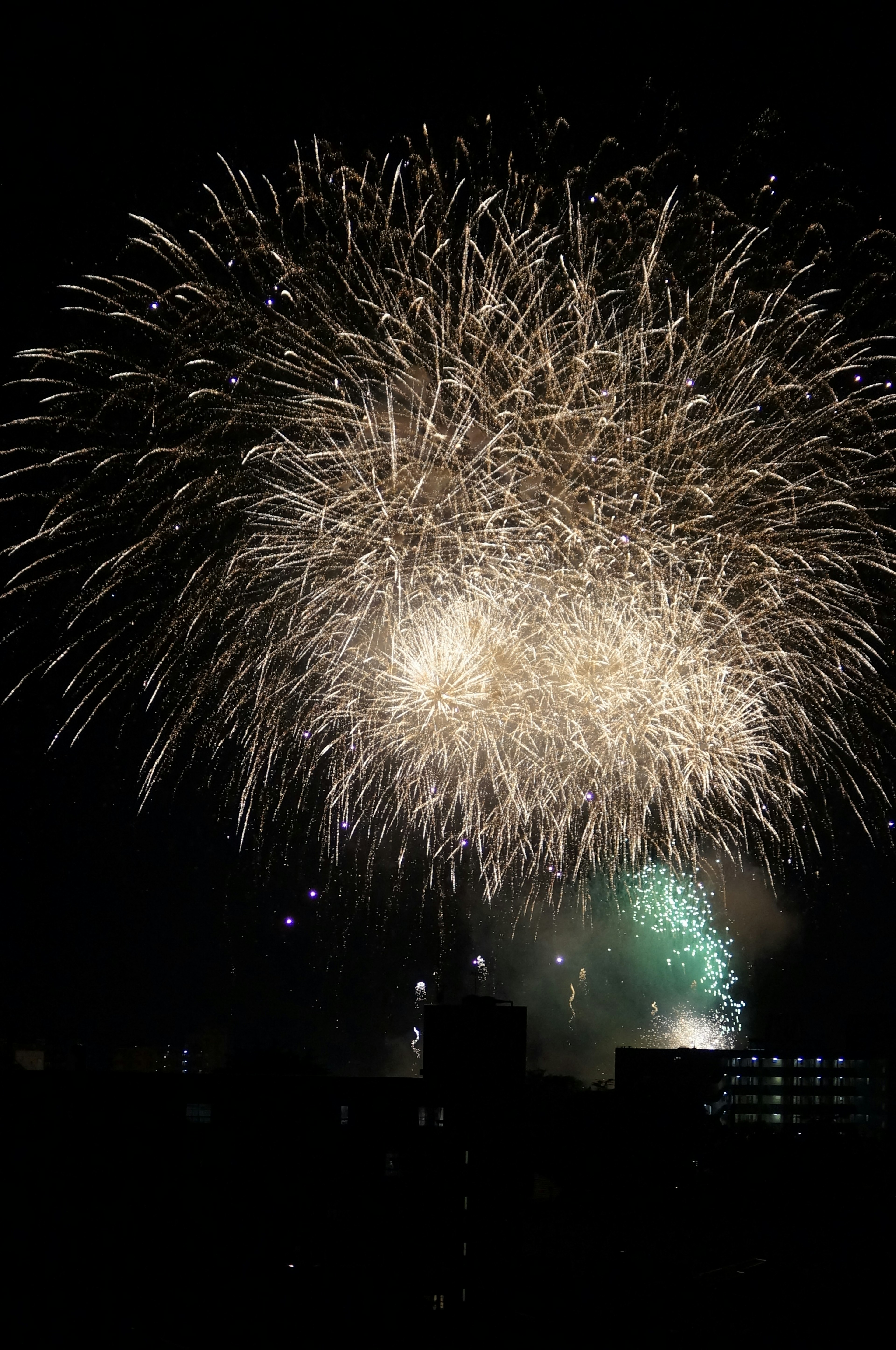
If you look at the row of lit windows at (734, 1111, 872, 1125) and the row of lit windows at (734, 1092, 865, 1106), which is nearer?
the row of lit windows at (734, 1111, 872, 1125)

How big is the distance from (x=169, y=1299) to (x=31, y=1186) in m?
3.48

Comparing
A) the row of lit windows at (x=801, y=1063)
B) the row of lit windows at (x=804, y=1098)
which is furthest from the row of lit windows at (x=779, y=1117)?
the row of lit windows at (x=801, y=1063)

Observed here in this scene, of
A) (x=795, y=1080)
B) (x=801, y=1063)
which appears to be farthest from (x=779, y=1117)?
(x=801, y=1063)

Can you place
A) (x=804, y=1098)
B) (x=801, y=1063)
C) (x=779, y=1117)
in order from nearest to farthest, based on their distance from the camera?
(x=779, y=1117) → (x=804, y=1098) → (x=801, y=1063)

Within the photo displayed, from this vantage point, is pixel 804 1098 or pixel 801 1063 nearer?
pixel 804 1098

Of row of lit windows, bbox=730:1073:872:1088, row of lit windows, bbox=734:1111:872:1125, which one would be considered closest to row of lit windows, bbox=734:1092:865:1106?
row of lit windows, bbox=730:1073:872:1088

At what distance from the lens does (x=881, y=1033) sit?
104 m

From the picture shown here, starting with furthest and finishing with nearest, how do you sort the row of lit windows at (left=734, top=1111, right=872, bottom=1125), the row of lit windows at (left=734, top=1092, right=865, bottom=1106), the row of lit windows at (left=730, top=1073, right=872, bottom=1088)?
the row of lit windows at (left=730, top=1073, right=872, bottom=1088)
the row of lit windows at (left=734, top=1092, right=865, bottom=1106)
the row of lit windows at (left=734, top=1111, right=872, bottom=1125)

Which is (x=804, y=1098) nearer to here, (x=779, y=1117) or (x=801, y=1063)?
(x=779, y=1117)

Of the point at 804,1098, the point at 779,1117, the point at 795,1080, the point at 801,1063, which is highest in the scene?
the point at 801,1063

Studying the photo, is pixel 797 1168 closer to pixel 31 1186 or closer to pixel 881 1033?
pixel 31 1186

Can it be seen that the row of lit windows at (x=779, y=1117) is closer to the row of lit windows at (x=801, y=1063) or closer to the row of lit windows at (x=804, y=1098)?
the row of lit windows at (x=804, y=1098)

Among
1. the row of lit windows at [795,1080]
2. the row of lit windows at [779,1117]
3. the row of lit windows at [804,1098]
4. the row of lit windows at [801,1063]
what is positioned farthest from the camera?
the row of lit windows at [795,1080]

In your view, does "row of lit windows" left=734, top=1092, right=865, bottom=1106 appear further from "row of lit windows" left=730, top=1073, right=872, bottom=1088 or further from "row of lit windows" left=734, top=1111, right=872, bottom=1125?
"row of lit windows" left=734, top=1111, right=872, bottom=1125
